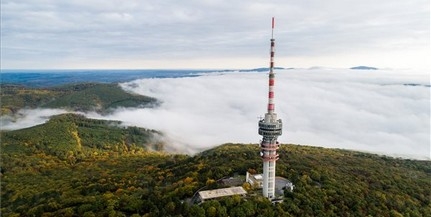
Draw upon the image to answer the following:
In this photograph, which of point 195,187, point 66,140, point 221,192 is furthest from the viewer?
point 66,140

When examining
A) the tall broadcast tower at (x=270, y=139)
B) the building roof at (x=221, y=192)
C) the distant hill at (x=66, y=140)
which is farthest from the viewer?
the distant hill at (x=66, y=140)

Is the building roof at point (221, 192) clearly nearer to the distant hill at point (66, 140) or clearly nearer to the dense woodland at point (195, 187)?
the dense woodland at point (195, 187)

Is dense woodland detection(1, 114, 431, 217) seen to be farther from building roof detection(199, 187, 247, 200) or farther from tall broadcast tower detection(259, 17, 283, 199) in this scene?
tall broadcast tower detection(259, 17, 283, 199)

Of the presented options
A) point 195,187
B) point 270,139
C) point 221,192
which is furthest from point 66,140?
point 270,139

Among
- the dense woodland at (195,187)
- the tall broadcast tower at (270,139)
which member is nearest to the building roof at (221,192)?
the dense woodland at (195,187)

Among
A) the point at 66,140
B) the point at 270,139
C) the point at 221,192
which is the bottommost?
the point at 66,140

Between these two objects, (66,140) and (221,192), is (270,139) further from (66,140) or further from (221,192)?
(66,140)

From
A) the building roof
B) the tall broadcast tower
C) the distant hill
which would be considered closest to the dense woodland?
the building roof

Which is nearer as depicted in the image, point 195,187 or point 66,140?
point 195,187
